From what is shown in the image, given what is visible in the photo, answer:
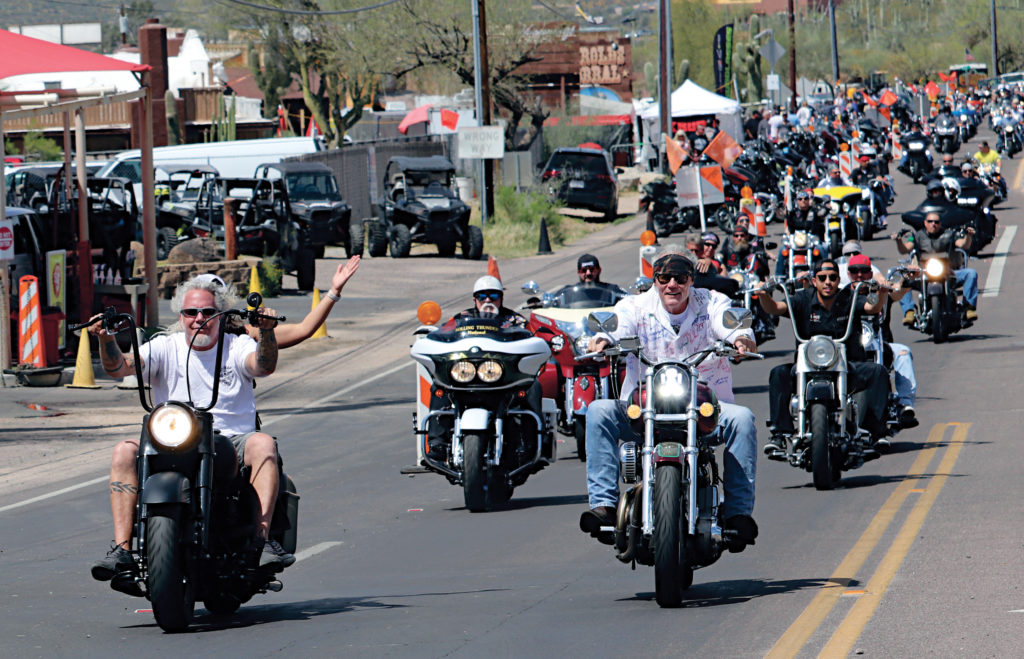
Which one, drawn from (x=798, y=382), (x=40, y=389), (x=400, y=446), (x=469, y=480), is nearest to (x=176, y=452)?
(x=469, y=480)

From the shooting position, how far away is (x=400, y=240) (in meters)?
36.9

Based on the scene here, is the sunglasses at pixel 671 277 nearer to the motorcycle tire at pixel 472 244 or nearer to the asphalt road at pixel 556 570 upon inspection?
the asphalt road at pixel 556 570

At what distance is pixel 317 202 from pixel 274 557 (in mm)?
28068

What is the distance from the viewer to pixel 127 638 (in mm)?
7770

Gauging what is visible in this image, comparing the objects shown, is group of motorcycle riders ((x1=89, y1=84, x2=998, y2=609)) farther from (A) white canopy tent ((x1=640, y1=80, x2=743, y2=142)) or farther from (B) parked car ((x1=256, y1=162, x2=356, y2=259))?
(A) white canopy tent ((x1=640, y1=80, x2=743, y2=142))

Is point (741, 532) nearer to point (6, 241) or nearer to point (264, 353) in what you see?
point (264, 353)

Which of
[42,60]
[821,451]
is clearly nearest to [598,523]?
[821,451]

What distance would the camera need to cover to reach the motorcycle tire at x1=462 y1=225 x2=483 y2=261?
37.4m

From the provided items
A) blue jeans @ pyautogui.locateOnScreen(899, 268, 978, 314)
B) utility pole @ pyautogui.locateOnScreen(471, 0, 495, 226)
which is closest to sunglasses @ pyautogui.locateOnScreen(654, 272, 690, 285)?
blue jeans @ pyautogui.locateOnScreen(899, 268, 978, 314)

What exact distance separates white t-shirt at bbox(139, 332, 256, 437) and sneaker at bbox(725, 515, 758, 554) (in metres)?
2.33

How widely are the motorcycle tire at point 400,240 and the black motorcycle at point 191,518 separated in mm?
28838

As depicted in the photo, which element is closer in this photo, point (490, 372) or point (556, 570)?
point (556, 570)

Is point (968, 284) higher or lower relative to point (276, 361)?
lower

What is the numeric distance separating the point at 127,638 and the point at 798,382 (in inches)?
252
